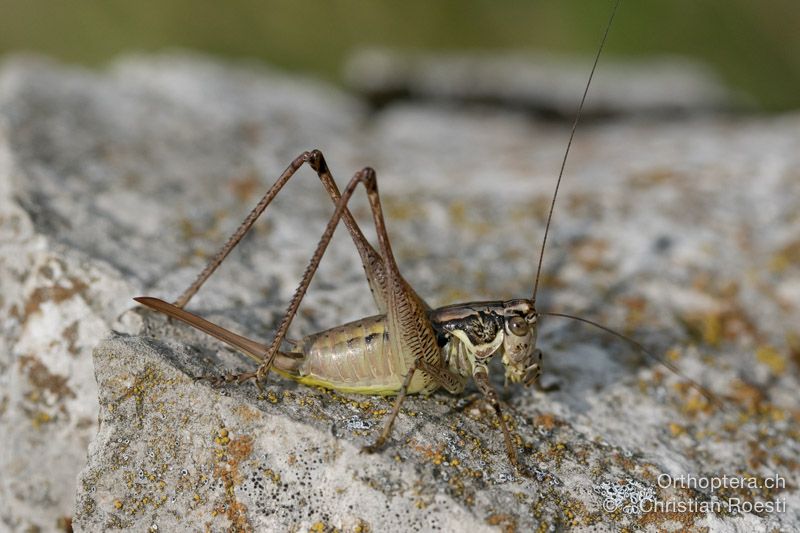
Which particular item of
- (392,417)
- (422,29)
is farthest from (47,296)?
(422,29)

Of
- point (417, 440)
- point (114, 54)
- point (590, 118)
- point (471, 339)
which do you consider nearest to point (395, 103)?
point (590, 118)

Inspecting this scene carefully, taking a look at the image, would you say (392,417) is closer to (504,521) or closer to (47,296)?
(504,521)

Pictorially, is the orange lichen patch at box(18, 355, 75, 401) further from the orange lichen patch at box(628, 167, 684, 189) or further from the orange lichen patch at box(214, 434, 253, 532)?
the orange lichen patch at box(628, 167, 684, 189)

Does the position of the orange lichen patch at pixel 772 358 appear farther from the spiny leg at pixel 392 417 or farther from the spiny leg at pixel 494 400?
the spiny leg at pixel 392 417

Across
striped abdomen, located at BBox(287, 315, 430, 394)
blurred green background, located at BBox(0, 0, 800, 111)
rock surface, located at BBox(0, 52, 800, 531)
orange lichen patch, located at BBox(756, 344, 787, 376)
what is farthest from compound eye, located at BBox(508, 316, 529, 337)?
blurred green background, located at BBox(0, 0, 800, 111)

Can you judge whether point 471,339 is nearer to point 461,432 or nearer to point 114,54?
point 461,432

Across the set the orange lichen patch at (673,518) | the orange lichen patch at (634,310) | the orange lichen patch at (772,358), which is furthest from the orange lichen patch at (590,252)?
the orange lichen patch at (673,518)
